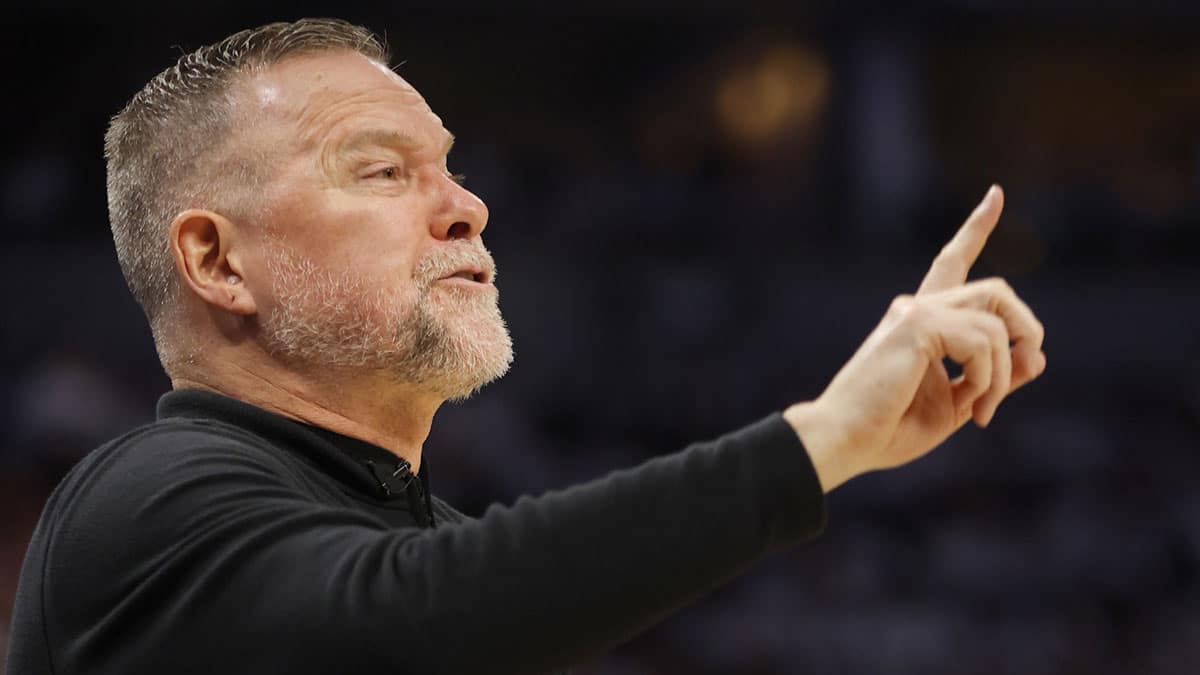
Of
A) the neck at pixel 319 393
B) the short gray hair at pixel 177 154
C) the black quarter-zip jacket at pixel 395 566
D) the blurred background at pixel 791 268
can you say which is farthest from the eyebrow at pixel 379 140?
the blurred background at pixel 791 268

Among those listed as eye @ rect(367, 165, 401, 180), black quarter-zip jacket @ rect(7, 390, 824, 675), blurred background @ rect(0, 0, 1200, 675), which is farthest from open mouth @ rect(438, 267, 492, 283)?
blurred background @ rect(0, 0, 1200, 675)

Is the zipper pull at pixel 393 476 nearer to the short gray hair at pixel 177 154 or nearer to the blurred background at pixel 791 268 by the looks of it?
the short gray hair at pixel 177 154

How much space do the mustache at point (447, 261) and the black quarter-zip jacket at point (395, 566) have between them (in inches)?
15.7

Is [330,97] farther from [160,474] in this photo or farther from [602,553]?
[602,553]

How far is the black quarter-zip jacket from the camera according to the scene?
1.18 meters

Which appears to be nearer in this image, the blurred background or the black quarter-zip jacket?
the black quarter-zip jacket

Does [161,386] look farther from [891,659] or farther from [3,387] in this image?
[891,659]

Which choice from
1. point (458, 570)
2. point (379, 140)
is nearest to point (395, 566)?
point (458, 570)

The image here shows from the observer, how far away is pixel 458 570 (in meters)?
1.20

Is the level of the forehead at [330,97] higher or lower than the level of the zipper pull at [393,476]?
higher

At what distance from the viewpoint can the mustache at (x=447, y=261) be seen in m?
1.70

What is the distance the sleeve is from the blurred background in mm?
4369

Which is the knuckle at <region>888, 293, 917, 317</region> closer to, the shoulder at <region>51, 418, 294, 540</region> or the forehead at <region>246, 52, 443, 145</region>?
the shoulder at <region>51, 418, 294, 540</region>

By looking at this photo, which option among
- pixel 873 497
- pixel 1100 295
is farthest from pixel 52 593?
pixel 1100 295
